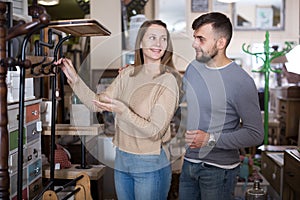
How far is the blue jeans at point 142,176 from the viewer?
4.42 ft

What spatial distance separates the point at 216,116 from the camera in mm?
1385

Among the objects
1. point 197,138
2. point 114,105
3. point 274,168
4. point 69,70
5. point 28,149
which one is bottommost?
point 274,168

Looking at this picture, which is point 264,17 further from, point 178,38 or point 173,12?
point 178,38

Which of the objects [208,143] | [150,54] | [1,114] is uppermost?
[150,54]

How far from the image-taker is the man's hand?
1.33 m

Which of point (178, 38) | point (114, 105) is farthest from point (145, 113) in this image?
point (178, 38)

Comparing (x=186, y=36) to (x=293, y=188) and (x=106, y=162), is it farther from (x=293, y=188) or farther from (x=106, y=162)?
(x=293, y=188)

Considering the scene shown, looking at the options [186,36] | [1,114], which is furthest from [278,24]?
[1,114]

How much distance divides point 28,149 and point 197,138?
0.78 m

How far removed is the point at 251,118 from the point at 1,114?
31.0 inches

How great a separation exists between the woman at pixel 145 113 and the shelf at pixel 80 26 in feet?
0.54

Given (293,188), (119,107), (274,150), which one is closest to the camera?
(119,107)

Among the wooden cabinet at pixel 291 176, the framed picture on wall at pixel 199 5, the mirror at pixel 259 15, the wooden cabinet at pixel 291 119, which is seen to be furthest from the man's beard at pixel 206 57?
the mirror at pixel 259 15

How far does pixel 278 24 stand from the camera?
501cm
